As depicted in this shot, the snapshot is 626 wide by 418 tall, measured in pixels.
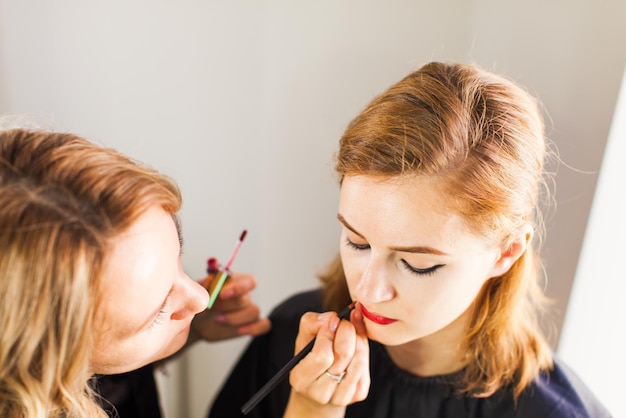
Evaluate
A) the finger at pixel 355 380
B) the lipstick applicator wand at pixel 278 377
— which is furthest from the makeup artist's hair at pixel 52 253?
the finger at pixel 355 380

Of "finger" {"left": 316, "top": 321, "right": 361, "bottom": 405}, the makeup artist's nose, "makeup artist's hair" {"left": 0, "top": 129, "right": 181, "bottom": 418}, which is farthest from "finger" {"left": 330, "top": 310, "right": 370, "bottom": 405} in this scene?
"makeup artist's hair" {"left": 0, "top": 129, "right": 181, "bottom": 418}

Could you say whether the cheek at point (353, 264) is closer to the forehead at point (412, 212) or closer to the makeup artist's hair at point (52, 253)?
the forehead at point (412, 212)

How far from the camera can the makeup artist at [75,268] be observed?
1.65 ft

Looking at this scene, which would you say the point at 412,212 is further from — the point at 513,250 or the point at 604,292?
the point at 604,292

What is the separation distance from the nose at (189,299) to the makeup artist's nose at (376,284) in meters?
0.19

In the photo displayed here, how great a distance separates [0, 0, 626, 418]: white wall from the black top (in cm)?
14

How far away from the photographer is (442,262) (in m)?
0.66

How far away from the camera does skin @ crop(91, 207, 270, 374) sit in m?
0.55

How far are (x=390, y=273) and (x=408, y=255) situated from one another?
37 mm

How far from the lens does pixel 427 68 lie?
2.30ft

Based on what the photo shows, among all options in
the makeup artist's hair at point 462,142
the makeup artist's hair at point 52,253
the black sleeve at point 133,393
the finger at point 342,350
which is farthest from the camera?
the black sleeve at point 133,393

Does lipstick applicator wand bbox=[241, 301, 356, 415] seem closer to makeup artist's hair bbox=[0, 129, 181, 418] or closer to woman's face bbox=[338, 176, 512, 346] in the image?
woman's face bbox=[338, 176, 512, 346]

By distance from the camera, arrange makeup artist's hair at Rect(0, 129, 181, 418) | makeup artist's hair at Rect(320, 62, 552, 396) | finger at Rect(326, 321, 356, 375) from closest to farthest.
Answer: makeup artist's hair at Rect(0, 129, 181, 418) < makeup artist's hair at Rect(320, 62, 552, 396) < finger at Rect(326, 321, 356, 375)

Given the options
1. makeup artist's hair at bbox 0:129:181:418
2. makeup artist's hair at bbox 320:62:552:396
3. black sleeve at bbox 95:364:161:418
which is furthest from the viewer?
black sleeve at bbox 95:364:161:418
